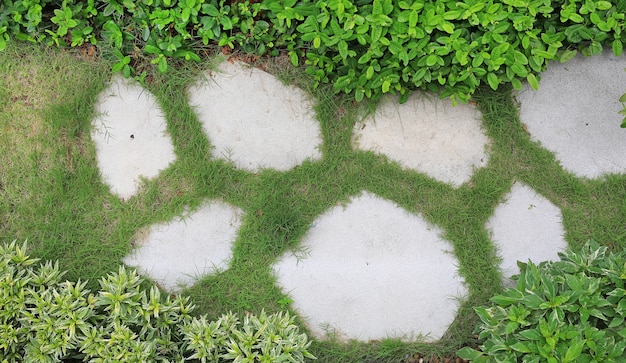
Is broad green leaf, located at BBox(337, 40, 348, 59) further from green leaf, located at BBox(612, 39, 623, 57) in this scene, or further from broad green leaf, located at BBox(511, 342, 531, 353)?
broad green leaf, located at BBox(511, 342, 531, 353)

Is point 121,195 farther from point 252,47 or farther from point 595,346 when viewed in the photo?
point 595,346

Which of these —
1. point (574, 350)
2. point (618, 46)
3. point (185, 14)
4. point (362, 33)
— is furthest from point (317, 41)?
point (574, 350)

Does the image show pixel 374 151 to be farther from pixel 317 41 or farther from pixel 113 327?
pixel 113 327

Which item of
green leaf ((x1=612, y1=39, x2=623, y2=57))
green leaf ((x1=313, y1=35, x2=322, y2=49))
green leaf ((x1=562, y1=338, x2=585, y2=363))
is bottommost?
green leaf ((x1=562, y1=338, x2=585, y2=363))

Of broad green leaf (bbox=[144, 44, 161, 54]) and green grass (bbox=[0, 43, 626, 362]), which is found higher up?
broad green leaf (bbox=[144, 44, 161, 54])

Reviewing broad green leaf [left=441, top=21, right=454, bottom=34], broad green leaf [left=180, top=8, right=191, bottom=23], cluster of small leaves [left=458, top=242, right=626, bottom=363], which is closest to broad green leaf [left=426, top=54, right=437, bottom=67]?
broad green leaf [left=441, top=21, right=454, bottom=34]

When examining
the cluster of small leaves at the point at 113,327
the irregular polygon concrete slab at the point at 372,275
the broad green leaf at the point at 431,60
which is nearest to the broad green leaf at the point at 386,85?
the broad green leaf at the point at 431,60

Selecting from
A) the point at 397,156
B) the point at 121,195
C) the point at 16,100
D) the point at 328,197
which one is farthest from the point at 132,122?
the point at 397,156
